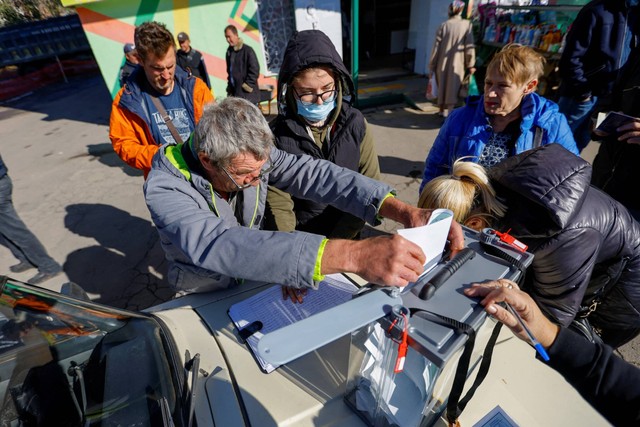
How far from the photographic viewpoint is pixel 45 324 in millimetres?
1217

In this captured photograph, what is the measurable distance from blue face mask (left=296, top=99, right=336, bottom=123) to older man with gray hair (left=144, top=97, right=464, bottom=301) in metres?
0.33

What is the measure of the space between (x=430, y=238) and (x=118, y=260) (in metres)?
3.58

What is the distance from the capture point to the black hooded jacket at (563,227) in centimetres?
135

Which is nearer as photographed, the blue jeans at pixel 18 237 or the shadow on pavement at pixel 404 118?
the blue jeans at pixel 18 237

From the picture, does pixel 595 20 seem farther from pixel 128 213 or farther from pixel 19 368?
pixel 128 213

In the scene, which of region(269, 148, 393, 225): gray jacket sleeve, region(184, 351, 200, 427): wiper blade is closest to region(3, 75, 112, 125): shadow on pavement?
region(269, 148, 393, 225): gray jacket sleeve

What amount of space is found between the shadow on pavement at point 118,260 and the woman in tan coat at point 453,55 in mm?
5243

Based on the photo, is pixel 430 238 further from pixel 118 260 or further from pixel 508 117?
pixel 118 260

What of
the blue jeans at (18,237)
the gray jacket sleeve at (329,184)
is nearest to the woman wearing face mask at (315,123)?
the gray jacket sleeve at (329,184)

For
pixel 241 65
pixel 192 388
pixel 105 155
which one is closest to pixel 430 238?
pixel 192 388

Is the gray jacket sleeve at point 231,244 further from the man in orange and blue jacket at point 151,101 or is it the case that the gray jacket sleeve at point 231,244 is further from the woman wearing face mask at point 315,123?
the man in orange and blue jacket at point 151,101

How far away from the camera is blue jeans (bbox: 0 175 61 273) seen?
281 centimetres

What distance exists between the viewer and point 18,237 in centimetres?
296

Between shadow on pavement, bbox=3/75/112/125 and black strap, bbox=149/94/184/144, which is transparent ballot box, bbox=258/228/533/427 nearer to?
black strap, bbox=149/94/184/144
